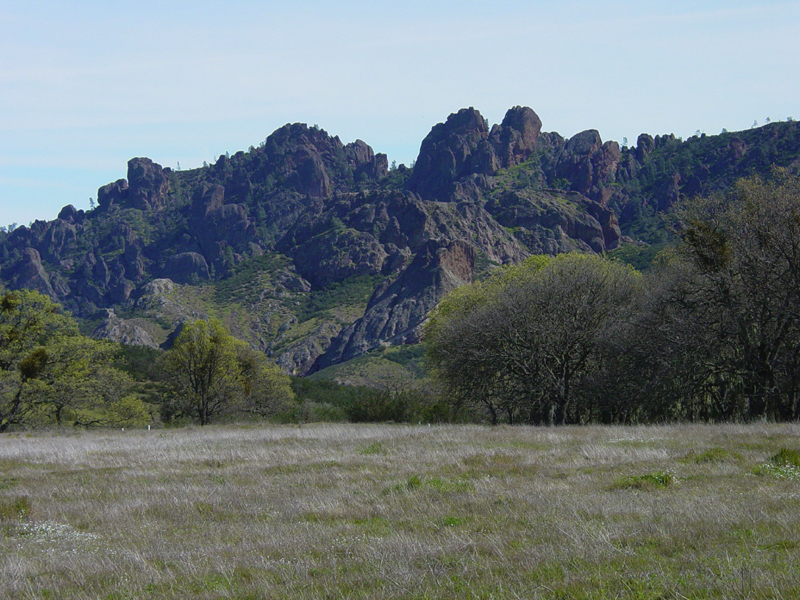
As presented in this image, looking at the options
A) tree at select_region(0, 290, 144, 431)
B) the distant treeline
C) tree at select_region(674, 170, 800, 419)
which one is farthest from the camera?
tree at select_region(0, 290, 144, 431)

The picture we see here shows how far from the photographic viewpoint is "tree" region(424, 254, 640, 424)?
33.7m

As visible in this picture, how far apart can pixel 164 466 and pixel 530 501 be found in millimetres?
11445

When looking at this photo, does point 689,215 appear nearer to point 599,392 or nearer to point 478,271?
point 599,392

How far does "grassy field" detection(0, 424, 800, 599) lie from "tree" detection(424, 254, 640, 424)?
1622 cm

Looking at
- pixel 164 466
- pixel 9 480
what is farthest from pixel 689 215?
pixel 9 480

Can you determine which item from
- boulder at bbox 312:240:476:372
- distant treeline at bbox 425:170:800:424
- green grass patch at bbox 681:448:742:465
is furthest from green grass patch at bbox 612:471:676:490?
boulder at bbox 312:240:476:372

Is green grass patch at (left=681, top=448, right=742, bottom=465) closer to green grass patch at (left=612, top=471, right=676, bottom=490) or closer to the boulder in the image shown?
green grass patch at (left=612, top=471, right=676, bottom=490)

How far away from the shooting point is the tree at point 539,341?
3369cm

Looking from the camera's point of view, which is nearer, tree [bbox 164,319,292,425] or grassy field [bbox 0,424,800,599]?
grassy field [bbox 0,424,800,599]

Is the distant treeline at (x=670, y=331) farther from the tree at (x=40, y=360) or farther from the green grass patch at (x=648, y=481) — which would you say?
the tree at (x=40, y=360)

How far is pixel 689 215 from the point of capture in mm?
27000

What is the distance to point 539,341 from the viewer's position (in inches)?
1332

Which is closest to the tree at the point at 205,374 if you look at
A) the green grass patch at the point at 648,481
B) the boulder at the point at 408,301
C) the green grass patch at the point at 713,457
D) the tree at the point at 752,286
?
the tree at the point at 752,286

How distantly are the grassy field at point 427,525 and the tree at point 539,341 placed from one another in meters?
16.2
